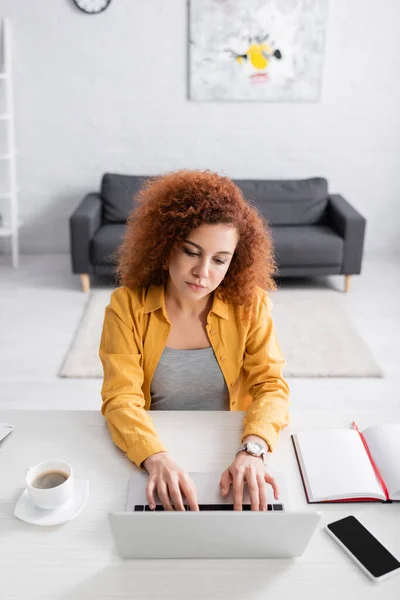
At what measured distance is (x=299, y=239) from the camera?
12.2 ft

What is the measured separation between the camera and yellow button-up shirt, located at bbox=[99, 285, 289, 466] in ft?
4.26

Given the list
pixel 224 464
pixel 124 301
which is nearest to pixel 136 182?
pixel 124 301

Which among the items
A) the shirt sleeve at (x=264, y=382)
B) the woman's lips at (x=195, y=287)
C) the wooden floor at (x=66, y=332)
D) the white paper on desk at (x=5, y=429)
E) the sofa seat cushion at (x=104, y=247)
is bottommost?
the wooden floor at (x=66, y=332)

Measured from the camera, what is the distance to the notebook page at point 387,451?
3.59 feet

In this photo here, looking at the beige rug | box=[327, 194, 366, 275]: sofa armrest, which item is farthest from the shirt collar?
box=[327, 194, 366, 275]: sofa armrest

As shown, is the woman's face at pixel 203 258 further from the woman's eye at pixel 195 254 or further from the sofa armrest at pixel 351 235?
the sofa armrest at pixel 351 235

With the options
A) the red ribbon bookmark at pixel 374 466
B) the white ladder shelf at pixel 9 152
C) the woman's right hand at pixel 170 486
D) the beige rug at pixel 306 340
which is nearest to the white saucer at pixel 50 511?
the woman's right hand at pixel 170 486

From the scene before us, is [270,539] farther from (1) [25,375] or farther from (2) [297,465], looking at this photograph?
(1) [25,375]

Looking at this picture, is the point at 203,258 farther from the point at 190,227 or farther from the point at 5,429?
the point at 5,429

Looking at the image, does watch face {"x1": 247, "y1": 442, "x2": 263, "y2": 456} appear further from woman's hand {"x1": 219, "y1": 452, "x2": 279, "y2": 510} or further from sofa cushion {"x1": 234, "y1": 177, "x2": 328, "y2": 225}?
sofa cushion {"x1": 234, "y1": 177, "x2": 328, "y2": 225}

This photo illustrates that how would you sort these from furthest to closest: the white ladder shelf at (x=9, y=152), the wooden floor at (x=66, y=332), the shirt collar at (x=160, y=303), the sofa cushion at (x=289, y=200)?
1. the sofa cushion at (x=289, y=200)
2. the white ladder shelf at (x=9, y=152)
3. the wooden floor at (x=66, y=332)
4. the shirt collar at (x=160, y=303)

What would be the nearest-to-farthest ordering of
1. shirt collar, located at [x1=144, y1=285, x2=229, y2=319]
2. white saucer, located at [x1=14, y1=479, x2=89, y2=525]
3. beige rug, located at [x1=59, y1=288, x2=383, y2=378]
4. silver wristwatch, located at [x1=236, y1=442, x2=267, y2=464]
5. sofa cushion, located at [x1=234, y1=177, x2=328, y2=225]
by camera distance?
1. white saucer, located at [x1=14, y1=479, x2=89, y2=525]
2. silver wristwatch, located at [x1=236, y1=442, x2=267, y2=464]
3. shirt collar, located at [x1=144, y1=285, x2=229, y2=319]
4. beige rug, located at [x1=59, y1=288, x2=383, y2=378]
5. sofa cushion, located at [x1=234, y1=177, x2=328, y2=225]

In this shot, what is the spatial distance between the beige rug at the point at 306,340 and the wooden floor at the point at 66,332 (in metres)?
0.05

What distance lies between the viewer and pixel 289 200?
13.3 ft
